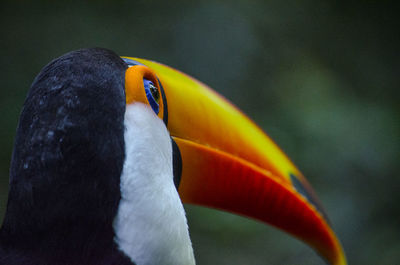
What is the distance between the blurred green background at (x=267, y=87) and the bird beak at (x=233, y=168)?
1516 millimetres

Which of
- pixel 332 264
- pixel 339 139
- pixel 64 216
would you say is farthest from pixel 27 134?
pixel 339 139

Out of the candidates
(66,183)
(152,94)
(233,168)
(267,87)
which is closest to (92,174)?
(66,183)

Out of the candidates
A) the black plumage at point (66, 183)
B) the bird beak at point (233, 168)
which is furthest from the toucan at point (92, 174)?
the bird beak at point (233, 168)

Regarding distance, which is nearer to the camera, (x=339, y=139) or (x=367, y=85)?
(x=339, y=139)

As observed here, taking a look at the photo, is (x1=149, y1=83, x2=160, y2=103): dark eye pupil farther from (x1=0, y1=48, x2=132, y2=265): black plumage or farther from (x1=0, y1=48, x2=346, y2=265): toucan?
(x1=0, y1=48, x2=132, y2=265): black plumage

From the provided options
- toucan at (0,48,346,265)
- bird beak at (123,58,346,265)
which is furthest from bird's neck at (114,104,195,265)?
bird beak at (123,58,346,265)

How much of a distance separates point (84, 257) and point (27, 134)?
234 millimetres

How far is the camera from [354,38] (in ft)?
11.7

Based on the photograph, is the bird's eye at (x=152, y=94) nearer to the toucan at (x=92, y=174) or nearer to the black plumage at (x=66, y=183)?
the toucan at (x=92, y=174)

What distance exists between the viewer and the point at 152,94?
1.10m

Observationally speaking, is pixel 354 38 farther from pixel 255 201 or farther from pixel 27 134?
pixel 27 134

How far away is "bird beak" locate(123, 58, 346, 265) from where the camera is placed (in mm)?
1251

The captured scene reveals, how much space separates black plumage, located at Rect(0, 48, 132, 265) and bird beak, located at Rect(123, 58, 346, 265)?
1.00ft

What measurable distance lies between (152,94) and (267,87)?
2318 mm
